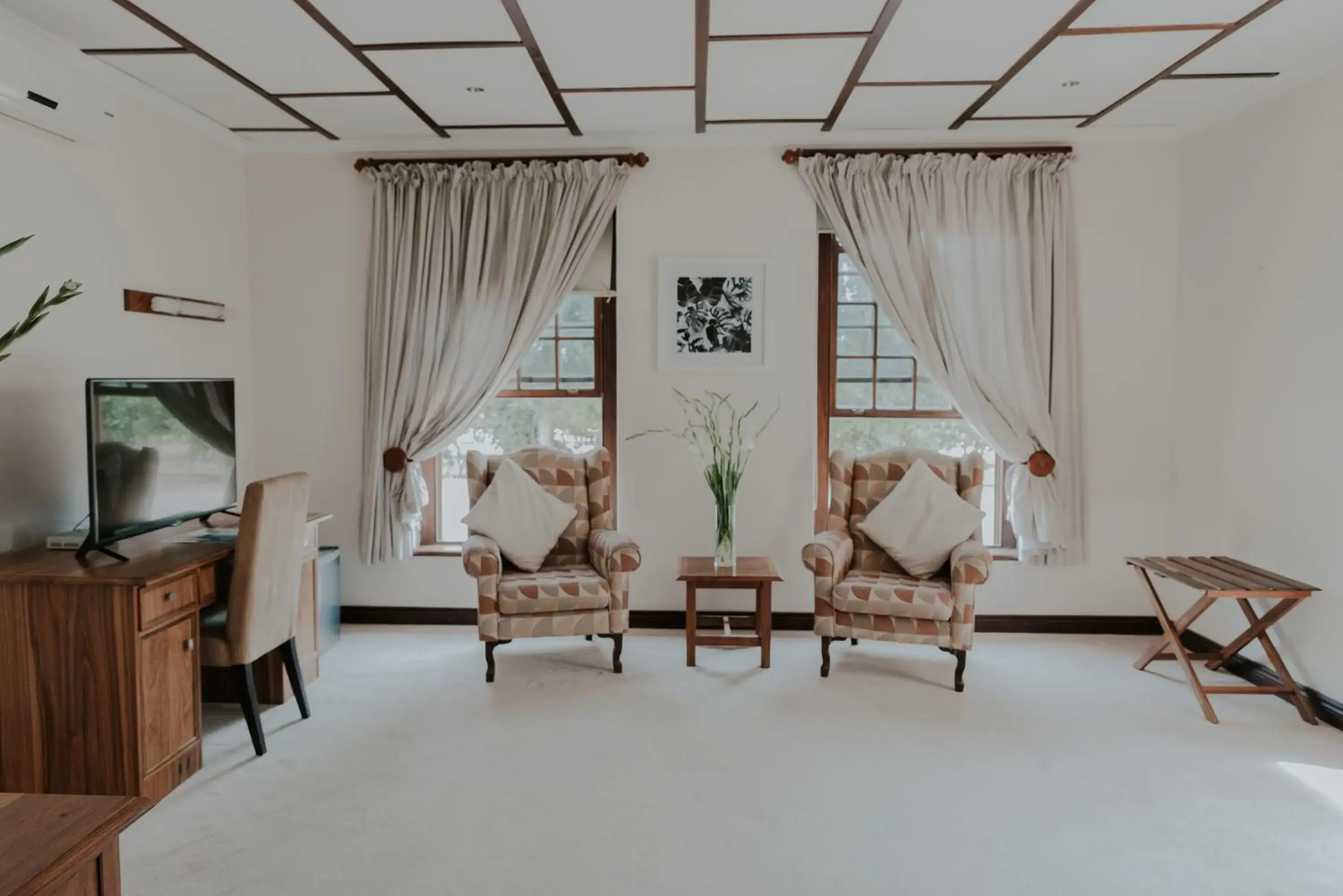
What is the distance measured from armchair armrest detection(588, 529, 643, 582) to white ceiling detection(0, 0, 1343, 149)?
6.69 ft

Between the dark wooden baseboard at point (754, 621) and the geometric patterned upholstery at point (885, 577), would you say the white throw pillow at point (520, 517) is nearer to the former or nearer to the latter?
the dark wooden baseboard at point (754, 621)

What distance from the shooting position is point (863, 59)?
331cm

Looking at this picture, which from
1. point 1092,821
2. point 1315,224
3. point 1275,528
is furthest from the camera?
Result: point 1275,528

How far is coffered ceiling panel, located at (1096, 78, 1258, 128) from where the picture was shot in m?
3.60

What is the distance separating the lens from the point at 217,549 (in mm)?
3045

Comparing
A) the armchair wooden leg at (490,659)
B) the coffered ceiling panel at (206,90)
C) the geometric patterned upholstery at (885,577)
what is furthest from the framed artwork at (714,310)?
the coffered ceiling panel at (206,90)

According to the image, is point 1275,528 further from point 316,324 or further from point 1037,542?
point 316,324

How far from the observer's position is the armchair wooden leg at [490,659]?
374cm

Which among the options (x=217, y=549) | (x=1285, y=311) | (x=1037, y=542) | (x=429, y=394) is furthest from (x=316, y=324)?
(x=1285, y=311)

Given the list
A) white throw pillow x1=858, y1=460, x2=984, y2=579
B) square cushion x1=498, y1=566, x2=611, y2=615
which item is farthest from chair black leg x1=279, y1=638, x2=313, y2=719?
white throw pillow x1=858, y1=460, x2=984, y2=579

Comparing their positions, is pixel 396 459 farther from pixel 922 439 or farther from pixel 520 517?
pixel 922 439

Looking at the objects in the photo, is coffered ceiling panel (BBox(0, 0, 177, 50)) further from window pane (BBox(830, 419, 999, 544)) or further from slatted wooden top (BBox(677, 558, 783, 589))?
window pane (BBox(830, 419, 999, 544))

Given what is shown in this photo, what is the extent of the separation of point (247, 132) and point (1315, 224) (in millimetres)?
4904

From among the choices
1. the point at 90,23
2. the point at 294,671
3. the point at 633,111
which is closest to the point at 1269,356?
the point at 633,111
